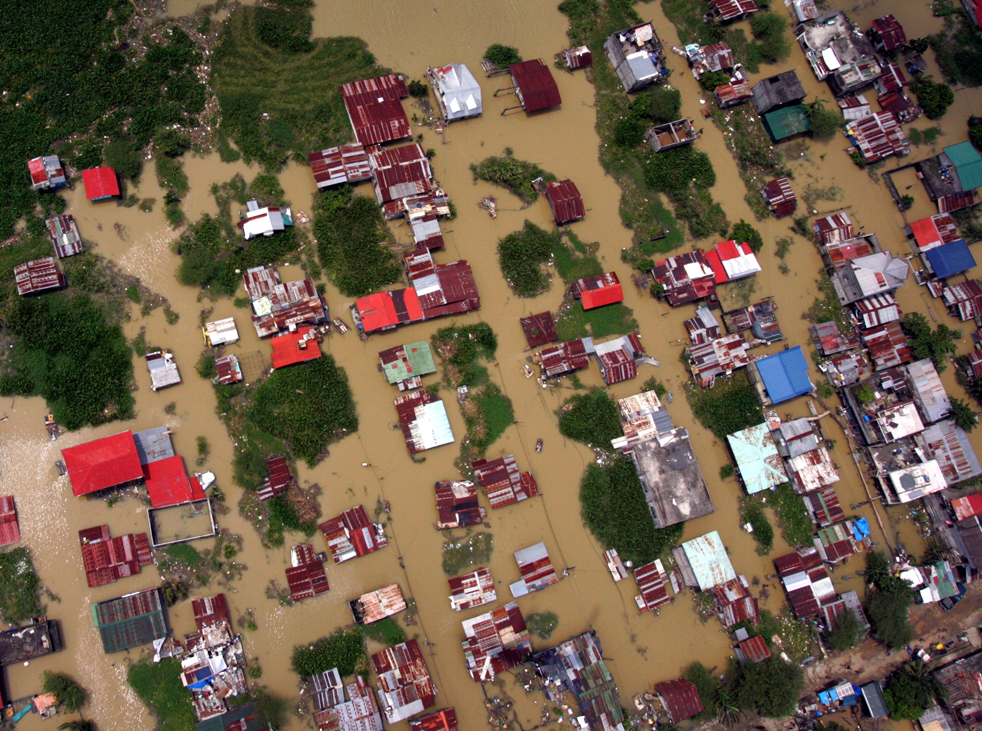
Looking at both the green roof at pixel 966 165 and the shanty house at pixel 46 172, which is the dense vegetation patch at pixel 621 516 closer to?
the green roof at pixel 966 165

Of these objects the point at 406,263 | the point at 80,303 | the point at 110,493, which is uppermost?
the point at 80,303

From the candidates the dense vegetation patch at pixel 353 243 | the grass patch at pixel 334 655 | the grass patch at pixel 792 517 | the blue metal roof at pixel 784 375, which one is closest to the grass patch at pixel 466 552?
the grass patch at pixel 334 655

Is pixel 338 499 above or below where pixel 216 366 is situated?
below

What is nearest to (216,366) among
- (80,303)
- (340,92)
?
(80,303)

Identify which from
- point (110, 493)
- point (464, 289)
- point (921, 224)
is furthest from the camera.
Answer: point (921, 224)

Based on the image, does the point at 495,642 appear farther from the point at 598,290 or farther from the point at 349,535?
the point at 598,290

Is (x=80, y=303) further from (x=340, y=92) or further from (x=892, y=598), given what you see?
(x=892, y=598)

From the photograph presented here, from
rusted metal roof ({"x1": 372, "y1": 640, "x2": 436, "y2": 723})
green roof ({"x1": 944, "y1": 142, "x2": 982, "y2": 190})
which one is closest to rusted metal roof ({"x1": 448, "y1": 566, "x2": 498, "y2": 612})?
rusted metal roof ({"x1": 372, "y1": 640, "x2": 436, "y2": 723})
